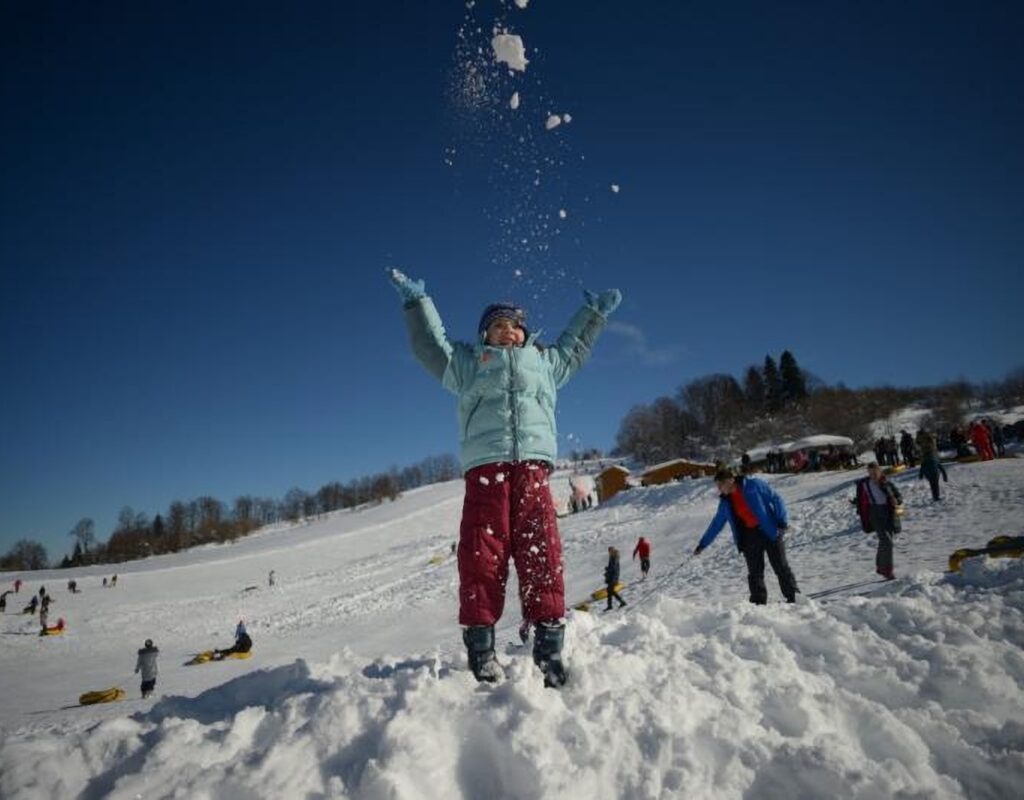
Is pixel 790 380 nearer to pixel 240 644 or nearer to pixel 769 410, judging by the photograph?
pixel 769 410

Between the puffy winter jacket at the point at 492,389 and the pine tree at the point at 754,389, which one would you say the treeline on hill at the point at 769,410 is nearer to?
the pine tree at the point at 754,389

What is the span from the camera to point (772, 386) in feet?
301

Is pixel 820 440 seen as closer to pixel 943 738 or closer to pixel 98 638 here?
pixel 943 738

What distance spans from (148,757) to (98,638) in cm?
3513

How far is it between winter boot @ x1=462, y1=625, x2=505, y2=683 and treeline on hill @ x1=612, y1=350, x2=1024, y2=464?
69.5 metres

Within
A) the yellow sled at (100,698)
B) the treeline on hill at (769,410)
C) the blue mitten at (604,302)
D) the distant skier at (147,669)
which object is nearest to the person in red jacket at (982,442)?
the blue mitten at (604,302)

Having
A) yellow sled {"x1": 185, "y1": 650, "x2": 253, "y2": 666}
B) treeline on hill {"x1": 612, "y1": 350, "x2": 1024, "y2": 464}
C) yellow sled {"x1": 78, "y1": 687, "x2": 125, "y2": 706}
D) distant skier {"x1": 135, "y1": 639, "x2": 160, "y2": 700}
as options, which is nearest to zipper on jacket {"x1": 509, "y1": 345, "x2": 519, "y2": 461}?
distant skier {"x1": 135, "y1": 639, "x2": 160, "y2": 700}

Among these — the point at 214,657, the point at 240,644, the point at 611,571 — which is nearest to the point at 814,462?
the point at 611,571

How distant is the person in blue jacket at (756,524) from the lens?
6383 mm

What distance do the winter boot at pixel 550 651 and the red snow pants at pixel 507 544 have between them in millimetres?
65

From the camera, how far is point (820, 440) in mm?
38719

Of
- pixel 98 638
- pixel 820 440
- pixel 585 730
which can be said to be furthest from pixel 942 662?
pixel 820 440

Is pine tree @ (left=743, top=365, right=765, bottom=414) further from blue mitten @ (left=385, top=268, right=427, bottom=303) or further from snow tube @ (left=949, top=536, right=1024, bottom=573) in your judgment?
blue mitten @ (left=385, top=268, right=427, bottom=303)

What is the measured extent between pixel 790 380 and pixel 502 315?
9762 centimetres
